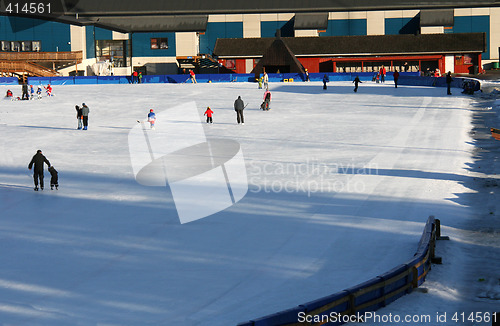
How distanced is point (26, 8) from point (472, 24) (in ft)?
165

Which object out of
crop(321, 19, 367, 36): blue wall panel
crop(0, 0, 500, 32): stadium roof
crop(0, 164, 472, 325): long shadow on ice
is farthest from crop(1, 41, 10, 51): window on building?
crop(0, 164, 472, 325): long shadow on ice

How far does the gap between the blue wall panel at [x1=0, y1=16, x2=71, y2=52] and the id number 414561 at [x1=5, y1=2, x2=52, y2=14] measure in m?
0.81

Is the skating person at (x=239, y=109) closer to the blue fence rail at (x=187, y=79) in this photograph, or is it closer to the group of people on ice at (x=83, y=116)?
the group of people on ice at (x=83, y=116)

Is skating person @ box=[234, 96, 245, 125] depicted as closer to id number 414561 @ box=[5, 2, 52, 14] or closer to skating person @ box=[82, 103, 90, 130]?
skating person @ box=[82, 103, 90, 130]

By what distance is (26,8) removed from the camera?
79.8m

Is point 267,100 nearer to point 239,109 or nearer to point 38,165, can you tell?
point 239,109

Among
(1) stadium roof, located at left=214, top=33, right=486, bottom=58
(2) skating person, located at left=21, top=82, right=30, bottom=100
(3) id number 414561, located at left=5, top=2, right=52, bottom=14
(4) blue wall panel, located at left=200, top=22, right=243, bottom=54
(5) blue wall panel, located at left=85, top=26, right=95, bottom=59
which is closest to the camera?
(2) skating person, located at left=21, top=82, right=30, bottom=100

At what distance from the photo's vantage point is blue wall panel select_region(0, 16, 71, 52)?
79.0m

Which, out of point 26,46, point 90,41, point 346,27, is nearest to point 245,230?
point 90,41

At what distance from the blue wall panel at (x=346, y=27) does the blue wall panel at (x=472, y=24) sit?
1059cm

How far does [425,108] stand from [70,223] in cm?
3009

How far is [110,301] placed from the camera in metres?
Answer: 11.8

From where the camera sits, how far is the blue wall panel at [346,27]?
82.8 meters

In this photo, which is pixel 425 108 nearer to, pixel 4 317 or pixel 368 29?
pixel 4 317
